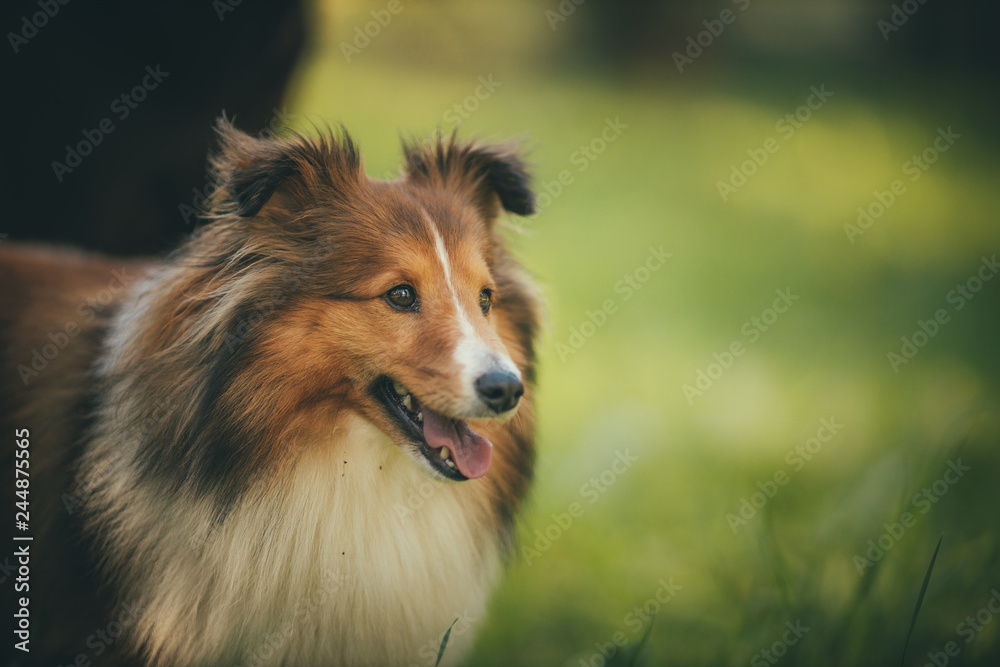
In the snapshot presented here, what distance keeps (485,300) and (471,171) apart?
642 mm

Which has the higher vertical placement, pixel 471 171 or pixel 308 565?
pixel 471 171

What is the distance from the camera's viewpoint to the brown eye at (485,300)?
2.67 m

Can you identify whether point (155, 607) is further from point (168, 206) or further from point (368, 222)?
point (168, 206)

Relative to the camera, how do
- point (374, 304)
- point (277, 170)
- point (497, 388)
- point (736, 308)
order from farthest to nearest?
point (736, 308)
point (374, 304)
point (277, 170)
point (497, 388)

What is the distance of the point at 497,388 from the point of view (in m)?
2.18

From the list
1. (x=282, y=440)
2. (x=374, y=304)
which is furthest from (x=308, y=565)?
(x=374, y=304)

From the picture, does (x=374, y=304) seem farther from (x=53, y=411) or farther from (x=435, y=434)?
(x=53, y=411)

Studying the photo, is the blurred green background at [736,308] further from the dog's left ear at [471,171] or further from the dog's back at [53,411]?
the dog's back at [53,411]

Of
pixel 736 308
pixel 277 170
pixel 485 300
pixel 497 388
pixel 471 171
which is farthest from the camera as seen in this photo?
pixel 736 308

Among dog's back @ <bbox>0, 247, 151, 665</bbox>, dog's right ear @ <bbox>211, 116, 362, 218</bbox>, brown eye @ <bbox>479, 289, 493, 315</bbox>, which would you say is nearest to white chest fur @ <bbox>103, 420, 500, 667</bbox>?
dog's back @ <bbox>0, 247, 151, 665</bbox>

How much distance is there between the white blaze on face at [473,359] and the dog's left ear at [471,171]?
27.6 inches

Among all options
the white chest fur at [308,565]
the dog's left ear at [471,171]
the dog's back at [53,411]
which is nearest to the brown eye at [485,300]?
the dog's left ear at [471,171]

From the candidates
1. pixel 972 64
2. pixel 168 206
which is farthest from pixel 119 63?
pixel 972 64

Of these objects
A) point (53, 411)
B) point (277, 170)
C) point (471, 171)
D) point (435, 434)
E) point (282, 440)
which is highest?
point (471, 171)
